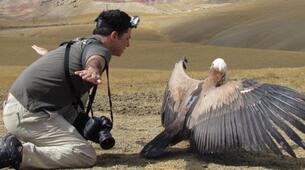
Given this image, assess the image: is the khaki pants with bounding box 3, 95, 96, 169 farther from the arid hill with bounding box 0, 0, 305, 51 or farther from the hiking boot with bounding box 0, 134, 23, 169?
the arid hill with bounding box 0, 0, 305, 51

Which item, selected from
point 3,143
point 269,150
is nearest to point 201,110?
point 269,150

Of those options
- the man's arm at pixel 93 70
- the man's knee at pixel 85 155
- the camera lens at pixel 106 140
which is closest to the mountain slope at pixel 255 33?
the camera lens at pixel 106 140

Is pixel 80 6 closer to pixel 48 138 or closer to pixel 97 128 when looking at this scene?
pixel 97 128

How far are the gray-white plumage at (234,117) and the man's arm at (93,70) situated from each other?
1.19 metres

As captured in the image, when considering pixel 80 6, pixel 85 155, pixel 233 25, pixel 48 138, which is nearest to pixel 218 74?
pixel 85 155

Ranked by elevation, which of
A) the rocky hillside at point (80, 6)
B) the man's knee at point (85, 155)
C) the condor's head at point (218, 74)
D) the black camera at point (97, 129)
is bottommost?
the rocky hillside at point (80, 6)

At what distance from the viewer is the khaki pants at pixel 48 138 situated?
5.36 m

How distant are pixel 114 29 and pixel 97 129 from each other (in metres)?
0.99

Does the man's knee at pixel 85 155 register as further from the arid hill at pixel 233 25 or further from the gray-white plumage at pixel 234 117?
the arid hill at pixel 233 25

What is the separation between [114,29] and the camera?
217 inches

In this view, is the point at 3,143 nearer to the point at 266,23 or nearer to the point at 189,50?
the point at 189,50

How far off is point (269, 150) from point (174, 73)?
6.19 ft

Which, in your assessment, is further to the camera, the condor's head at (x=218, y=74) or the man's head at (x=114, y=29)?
the condor's head at (x=218, y=74)

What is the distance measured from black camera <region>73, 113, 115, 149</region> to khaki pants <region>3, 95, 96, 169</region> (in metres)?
0.23
